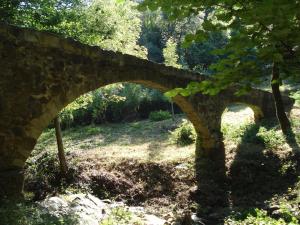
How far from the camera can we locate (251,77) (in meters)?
3.02

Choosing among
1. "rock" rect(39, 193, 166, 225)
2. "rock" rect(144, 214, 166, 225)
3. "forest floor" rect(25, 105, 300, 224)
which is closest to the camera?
"rock" rect(39, 193, 166, 225)

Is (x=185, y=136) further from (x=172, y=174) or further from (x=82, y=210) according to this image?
(x=82, y=210)

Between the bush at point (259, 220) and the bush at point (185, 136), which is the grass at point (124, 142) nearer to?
the bush at point (185, 136)

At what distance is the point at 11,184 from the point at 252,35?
5443mm

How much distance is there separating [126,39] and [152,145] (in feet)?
17.8

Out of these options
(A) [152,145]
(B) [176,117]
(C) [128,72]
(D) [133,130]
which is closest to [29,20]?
(C) [128,72]

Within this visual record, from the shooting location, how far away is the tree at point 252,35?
2416 mm

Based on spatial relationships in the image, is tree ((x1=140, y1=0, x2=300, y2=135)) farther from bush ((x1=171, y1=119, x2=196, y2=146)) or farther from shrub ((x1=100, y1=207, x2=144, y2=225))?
bush ((x1=171, y1=119, x2=196, y2=146))

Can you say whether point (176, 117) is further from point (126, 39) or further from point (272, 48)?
point (272, 48)

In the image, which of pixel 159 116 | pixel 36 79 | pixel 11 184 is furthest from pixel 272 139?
pixel 159 116

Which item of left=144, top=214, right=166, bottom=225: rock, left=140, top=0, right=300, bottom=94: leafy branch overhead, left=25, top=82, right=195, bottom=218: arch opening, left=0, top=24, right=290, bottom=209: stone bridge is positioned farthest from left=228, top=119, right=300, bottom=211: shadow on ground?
left=140, top=0, right=300, bottom=94: leafy branch overhead

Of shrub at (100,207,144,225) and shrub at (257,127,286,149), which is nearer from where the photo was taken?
shrub at (100,207,144,225)

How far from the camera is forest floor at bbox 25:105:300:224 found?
31.9ft

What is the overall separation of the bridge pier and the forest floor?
2.82m
